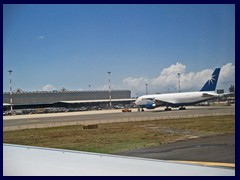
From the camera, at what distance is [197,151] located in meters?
7.43

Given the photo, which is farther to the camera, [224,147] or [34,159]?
[224,147]

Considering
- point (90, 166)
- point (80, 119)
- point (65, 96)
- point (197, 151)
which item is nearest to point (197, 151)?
point (197, 151)

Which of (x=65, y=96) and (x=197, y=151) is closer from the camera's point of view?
(x=197, y=151)

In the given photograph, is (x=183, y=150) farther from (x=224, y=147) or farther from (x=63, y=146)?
(x=63, y=146)

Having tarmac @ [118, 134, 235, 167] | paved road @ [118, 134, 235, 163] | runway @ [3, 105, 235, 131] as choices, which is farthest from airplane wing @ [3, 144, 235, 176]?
runway @ [3, 105, 235, 131]

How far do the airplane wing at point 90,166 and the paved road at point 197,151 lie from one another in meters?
3.41

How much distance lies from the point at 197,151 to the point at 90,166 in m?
4.95

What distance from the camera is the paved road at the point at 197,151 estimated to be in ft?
21.4

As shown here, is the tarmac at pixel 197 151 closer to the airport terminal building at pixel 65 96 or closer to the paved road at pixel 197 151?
the paved road at pixel 197 151

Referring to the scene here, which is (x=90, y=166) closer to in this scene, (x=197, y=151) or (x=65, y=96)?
(x=197, y=151)

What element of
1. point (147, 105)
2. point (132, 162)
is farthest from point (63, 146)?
point (147, 105)

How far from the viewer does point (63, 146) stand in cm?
1001
